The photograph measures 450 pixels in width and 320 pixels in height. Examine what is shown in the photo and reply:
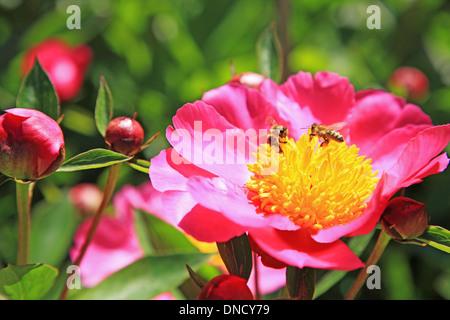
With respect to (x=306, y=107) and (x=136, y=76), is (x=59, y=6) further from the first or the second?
(x=306, y=107)

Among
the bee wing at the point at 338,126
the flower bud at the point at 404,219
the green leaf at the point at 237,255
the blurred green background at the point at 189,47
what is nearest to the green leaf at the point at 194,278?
the green leaf at the point at 237,255

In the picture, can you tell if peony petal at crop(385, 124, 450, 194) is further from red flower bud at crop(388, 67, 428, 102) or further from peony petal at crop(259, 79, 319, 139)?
red flower bud at crop(388, 67, 428, 102)

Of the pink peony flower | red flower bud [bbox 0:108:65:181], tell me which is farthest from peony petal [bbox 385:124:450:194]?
red flower bud [bbox 0:108:65:181]

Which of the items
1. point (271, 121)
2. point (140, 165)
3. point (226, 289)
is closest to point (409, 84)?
point (271, 121)

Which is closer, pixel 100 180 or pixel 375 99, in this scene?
pixel 375 99

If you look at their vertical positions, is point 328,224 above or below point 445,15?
below

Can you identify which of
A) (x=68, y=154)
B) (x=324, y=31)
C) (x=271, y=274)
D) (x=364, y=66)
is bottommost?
(x=271, y=274)

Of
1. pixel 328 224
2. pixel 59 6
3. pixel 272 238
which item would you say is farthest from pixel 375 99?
pixel 59 6
